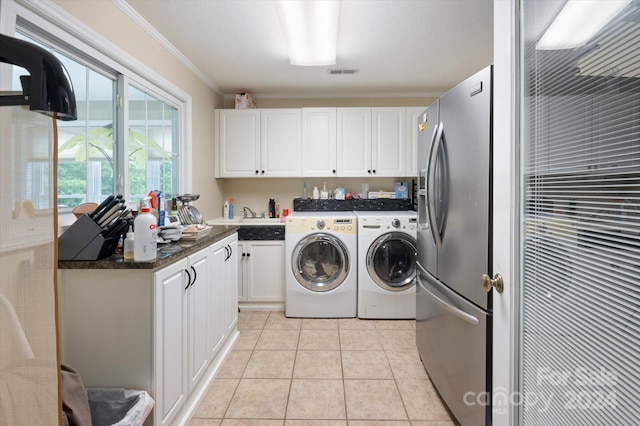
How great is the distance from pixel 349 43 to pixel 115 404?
107 inches

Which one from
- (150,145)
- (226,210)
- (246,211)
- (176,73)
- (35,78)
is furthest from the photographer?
(246,211)

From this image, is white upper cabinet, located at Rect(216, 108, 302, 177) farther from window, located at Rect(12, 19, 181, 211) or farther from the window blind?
the window blind

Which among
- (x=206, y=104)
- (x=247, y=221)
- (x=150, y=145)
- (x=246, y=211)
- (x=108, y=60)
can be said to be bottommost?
(x=247, y=221)

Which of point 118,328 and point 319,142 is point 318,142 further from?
point 118,328

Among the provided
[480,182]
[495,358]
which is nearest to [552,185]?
[480,182]

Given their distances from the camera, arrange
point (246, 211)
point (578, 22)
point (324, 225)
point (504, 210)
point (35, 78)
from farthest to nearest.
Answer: point (246, 211)
point (324, 225)
point (504, 210)
point (578, 22)
point (35, 78)

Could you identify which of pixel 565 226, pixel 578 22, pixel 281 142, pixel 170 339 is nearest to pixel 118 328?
pixel 170 339

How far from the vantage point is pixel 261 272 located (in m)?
3.20

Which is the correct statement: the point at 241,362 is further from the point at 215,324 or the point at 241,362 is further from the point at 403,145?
the point at 403,145

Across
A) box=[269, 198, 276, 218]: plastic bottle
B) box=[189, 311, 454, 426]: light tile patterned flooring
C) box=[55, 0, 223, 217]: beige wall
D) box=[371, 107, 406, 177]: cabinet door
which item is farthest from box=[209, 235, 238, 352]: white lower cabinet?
Result: box=[371, 107, 406, 177]: cabinet door

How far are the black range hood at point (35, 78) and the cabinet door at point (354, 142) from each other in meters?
3.01

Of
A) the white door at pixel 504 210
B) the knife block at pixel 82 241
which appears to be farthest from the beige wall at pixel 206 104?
the white door at pixel 504 210

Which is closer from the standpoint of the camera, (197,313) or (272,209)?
(197,313)

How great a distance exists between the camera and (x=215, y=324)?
205 centimetres
